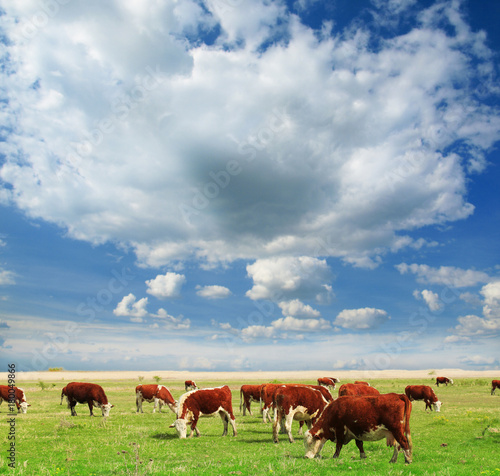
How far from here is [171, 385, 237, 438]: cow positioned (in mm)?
18953

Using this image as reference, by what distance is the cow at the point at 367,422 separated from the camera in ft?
38.0

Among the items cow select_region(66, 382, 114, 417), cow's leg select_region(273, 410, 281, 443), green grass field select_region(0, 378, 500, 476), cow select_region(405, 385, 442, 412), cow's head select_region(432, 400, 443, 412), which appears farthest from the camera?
cow select_region(405, 385, 442, 412)

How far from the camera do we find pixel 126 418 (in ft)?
87.2

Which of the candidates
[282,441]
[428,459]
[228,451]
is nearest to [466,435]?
[428,459]

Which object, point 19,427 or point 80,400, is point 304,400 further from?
point 80,400

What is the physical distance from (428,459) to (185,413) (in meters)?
10.8

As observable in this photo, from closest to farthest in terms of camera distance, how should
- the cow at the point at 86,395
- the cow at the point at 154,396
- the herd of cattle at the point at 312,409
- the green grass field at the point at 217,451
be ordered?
the green grass field at the point at 217,451 → the herd of cattle at the point at 312,409 → the cow at the point at 86,395 → the cow at the point at 154,396

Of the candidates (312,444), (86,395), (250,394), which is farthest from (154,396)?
(312,444)

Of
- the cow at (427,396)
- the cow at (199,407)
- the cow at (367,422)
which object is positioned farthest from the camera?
the cow at (427,396)

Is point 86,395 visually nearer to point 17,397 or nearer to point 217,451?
point 17,397

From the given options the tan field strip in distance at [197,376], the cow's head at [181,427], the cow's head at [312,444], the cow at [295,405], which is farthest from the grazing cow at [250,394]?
the tan field strip in distance at [197,376]

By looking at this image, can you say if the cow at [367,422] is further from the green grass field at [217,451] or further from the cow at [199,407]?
the cow at [199,407]

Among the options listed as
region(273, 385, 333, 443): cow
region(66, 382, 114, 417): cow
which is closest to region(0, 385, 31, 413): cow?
region(66, 382, 114, 417): cow

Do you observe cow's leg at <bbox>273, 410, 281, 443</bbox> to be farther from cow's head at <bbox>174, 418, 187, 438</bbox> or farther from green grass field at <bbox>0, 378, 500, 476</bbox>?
cow's head at <bbox>174, 418, 187, 438</bbox>
